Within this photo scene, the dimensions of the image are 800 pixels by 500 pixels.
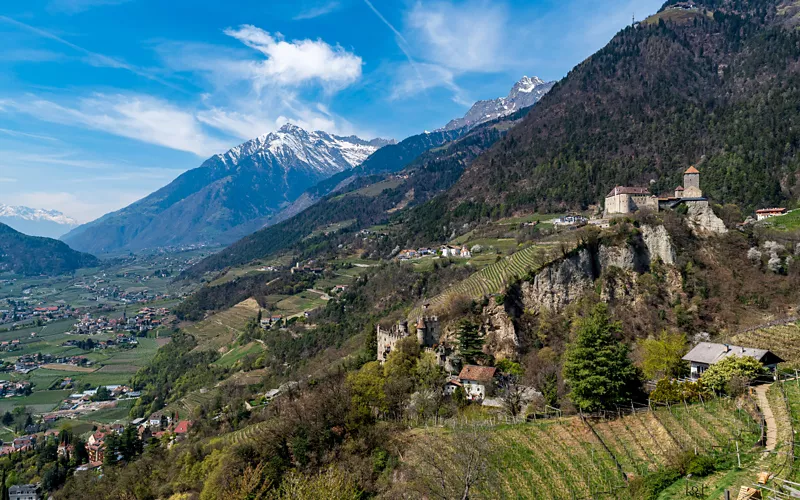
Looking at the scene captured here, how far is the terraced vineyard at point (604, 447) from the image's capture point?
21.6m

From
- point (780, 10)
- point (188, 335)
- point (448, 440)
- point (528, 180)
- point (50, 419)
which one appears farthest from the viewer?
point (780, 10)

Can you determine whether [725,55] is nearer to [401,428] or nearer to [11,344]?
[401,428]

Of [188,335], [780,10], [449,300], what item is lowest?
[188,335]

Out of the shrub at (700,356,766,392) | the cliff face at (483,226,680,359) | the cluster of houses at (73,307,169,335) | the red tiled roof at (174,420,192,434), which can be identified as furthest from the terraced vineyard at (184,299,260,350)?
the shrub at (700,356,766,392)

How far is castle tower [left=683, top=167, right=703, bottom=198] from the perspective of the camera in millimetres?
62438

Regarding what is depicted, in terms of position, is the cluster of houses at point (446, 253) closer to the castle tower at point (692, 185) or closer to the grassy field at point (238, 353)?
the castle tower at point (692, 185)

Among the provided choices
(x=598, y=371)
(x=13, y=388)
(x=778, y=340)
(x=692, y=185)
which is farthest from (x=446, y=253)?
(x=13, y=388)

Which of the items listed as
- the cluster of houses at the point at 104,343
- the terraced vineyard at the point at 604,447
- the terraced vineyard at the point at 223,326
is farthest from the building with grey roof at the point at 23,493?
the cluster of houses at the point at 104,343

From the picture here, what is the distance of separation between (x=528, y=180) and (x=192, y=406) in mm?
101287

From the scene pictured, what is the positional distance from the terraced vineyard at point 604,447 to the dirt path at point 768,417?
0.59 meters

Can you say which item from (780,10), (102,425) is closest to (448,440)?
(102,425)

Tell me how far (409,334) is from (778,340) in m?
30.1

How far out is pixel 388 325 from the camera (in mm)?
56688

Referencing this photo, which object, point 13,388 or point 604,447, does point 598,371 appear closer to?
point 604,447
